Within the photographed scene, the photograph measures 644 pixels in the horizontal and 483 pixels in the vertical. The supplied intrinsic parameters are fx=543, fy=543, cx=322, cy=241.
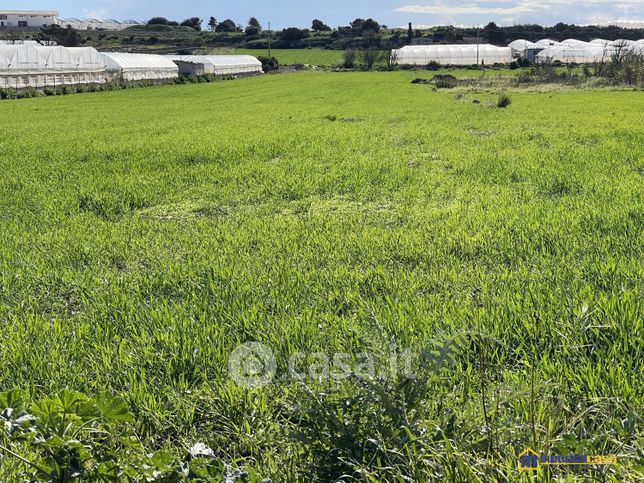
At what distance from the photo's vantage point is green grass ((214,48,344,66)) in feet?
316

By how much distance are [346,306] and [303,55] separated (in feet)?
362

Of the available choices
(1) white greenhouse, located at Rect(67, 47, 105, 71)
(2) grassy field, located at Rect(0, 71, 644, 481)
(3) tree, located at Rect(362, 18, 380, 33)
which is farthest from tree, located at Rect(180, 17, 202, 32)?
(2) grassy field, located at Rect(0, 71, 644, 481)

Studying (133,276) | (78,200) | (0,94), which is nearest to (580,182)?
(133,276)

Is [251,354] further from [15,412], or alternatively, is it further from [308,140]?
[308,140]

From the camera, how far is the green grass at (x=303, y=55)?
96438 mm

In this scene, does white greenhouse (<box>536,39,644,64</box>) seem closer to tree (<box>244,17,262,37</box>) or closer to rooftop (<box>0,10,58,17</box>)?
tree (<box>244,17,262,37</box>)

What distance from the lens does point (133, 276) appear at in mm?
4355

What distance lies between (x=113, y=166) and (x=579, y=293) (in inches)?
346

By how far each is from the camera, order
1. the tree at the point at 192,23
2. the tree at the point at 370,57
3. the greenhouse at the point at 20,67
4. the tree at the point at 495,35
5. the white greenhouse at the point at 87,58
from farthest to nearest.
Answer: the tree at the point at 192,23, the tree at the point at 495,35, the tree at the point at 370,57, the white greenhouse at the point at 87,58, the greenhouse at the point at 20,67

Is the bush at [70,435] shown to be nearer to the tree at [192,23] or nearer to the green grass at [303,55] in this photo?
the green grass at [303,55]

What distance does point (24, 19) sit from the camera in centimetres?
13362

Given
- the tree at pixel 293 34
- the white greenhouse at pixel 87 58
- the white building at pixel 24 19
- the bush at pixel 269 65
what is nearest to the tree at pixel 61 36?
the bush at pixel 269 65

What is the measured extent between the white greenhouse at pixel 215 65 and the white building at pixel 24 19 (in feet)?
271

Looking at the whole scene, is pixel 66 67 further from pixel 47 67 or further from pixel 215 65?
pixel 215 65
